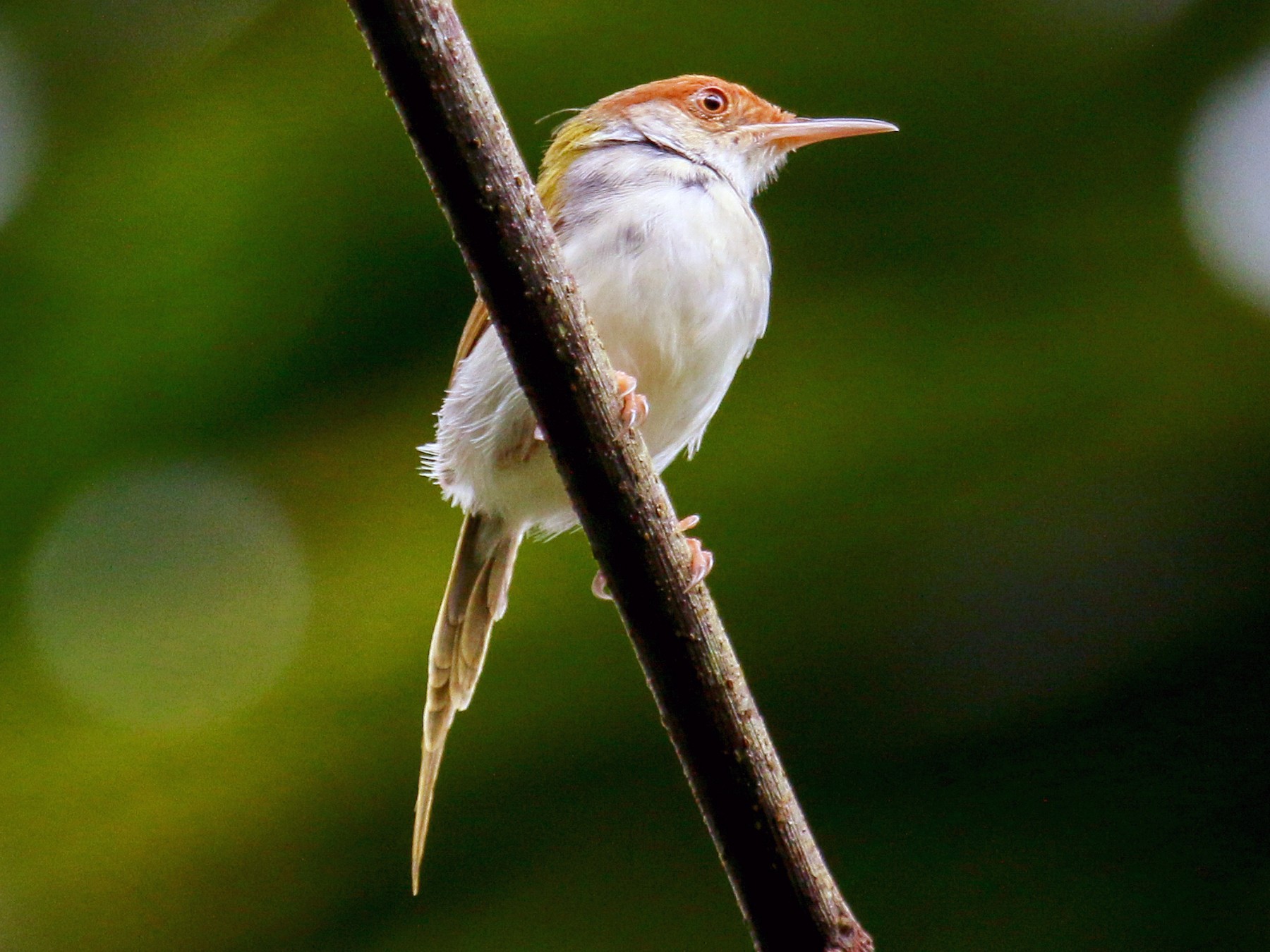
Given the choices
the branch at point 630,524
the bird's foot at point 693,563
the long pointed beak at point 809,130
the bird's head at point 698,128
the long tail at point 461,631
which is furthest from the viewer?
the bird's head at point 698,128

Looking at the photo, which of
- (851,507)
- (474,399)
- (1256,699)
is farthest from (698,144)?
Result: (1256,699)

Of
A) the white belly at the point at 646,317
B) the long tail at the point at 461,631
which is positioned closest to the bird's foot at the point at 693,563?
the long tail at the point at 461,631

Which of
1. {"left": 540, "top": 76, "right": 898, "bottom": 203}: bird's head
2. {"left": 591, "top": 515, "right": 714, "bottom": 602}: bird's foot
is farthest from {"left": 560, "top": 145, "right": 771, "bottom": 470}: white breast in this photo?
{"left": 591, "top": 515, "right": 714, "bottom": 602}: bird's foot

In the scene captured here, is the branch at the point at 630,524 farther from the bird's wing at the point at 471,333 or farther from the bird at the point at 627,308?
the bird's wing at the point at 471,333

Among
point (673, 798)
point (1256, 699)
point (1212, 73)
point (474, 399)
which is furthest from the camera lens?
point (474, 399)

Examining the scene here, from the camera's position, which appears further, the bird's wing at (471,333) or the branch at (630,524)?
the bird's wing at (471,333)

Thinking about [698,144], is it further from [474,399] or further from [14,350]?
[14,350]

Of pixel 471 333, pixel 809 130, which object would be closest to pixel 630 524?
pixel 471 333

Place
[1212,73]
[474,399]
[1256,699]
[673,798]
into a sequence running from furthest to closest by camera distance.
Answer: [474,399] → [1212,73] → [673,798] → [1256,699]
